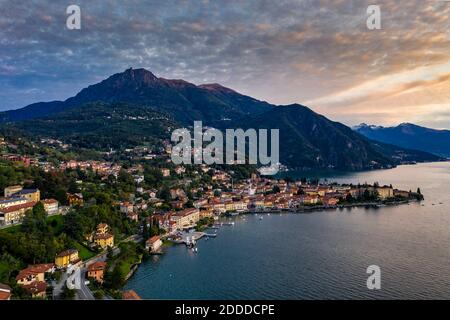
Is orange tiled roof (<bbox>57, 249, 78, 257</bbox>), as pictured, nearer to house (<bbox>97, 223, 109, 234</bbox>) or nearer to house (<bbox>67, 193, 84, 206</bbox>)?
house (<bbox>97, 223, 109, 234</bbox>)

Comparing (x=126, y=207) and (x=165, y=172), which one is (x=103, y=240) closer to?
(x=126, y=207)

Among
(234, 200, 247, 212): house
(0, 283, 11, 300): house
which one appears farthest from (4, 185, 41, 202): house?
(234, 200, 247, 212): house

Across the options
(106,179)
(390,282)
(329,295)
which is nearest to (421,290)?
(390,282)

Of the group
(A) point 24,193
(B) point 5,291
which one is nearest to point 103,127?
(A) point 24,193

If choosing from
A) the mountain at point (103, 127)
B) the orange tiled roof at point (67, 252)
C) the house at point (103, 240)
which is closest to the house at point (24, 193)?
the house at point (103, 240)

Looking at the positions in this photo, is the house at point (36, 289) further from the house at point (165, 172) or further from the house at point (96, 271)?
the house at point (165, 172)

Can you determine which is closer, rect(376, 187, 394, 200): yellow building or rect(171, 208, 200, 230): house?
rect(171, 208, 200, 230): house
